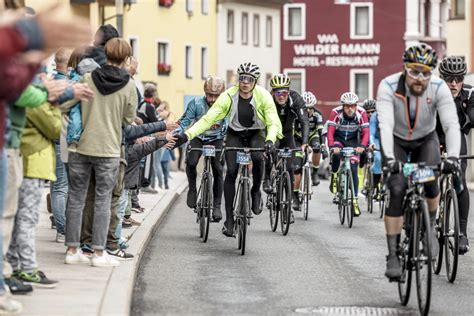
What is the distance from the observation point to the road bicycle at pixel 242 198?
15469mm

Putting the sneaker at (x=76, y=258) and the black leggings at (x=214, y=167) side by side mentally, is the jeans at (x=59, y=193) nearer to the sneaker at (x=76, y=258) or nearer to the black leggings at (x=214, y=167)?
the sneaker at (x=76, y=258)

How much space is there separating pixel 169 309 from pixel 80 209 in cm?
201

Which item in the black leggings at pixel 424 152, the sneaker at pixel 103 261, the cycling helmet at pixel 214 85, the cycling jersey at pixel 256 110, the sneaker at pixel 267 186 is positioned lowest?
the sneaker at pixel 103 261

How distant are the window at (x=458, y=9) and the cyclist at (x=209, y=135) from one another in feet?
127

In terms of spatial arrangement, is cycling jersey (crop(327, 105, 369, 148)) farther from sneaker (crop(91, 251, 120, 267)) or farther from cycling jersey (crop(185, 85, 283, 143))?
sneaker (crop(91, 251, 120, 267))

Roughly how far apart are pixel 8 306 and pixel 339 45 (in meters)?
78.4

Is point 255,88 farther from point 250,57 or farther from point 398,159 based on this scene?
point 250,57

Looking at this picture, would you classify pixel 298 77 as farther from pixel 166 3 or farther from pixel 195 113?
pixel 195 113

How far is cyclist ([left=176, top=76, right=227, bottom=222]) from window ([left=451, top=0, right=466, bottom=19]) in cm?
3884

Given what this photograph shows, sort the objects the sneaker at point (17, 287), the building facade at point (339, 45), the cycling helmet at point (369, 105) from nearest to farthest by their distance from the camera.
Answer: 1. the sneaker at point (17, 287)
2. the cycling helmet at point (369, 105)
3. the building facade at point (339, 45)

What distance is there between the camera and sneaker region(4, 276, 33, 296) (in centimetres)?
1081

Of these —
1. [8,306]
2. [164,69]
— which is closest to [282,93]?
[8,306]

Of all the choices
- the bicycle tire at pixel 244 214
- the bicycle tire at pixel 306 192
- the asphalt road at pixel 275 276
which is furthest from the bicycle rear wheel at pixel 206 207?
the bicycle tire at pixel 306 192

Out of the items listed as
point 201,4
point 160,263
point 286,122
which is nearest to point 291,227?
point 286,122
